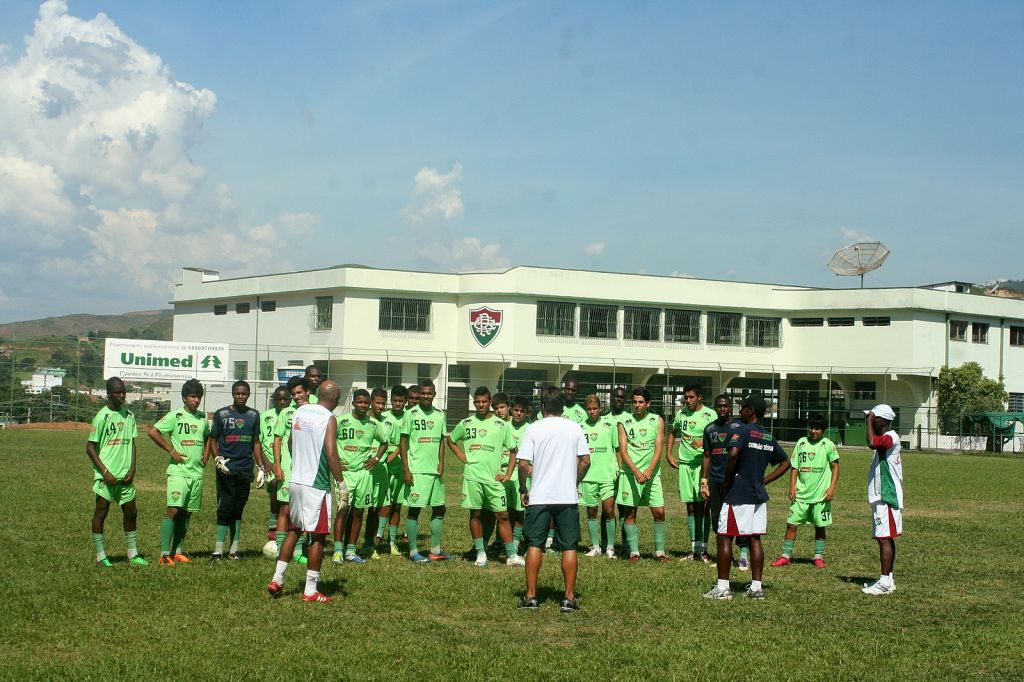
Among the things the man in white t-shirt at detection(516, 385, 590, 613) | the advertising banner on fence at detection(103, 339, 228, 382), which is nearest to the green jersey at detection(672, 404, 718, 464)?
the man in white t-shirt at detection(516, 385, 590, 613)

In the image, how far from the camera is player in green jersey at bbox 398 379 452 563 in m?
12.5

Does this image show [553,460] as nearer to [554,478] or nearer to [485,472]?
[554,478]

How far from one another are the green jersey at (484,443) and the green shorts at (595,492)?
3.98 ft

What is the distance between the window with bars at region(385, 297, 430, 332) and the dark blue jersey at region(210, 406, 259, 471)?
4102 cm

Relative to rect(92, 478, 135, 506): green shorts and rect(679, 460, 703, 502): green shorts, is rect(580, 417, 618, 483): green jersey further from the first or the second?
rect(92, 478, 135, 506): green shorts

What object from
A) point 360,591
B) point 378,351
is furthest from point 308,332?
point 360,591

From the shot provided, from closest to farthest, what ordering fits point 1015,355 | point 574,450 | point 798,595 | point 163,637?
point 163,637
point 574,450
point 798,595
point 1015,355

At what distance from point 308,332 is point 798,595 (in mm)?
46377

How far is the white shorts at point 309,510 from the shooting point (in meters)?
9.78

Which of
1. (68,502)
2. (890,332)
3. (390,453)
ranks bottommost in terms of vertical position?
(68,502)

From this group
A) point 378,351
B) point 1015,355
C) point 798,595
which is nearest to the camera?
point 798,595

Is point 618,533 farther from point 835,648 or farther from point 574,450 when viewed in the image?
point 835,648

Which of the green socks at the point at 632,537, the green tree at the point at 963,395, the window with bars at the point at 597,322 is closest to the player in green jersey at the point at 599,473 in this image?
the green socks at the point at 632,537

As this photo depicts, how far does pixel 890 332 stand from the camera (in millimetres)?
55250
